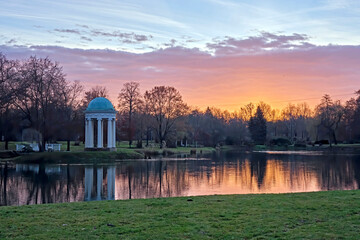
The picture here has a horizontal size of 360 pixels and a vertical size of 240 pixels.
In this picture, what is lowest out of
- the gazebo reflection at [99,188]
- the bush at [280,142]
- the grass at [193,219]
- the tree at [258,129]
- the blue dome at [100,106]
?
the gazebo reflection at [99,188]

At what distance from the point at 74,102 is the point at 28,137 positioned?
979cm

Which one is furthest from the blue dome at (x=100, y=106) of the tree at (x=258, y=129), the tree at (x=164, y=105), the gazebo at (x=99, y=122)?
the tree at (x=258, y=129)

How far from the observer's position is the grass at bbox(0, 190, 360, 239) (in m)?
9.34

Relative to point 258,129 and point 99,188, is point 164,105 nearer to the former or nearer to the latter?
point 258,129

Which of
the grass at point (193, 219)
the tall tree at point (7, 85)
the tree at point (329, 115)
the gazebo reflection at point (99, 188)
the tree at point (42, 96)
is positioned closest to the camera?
the grass at point (193, 219)

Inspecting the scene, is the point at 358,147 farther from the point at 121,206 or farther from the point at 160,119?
the point at 121,206

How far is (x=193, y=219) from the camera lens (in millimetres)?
10922

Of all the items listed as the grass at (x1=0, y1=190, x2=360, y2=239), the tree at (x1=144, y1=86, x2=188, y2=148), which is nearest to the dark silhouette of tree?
the tree at (x1=144, y1=86, x2=188, y2=148)

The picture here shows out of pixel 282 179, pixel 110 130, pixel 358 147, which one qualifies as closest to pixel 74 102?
pixel 110 130

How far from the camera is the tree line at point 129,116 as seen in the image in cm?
5103

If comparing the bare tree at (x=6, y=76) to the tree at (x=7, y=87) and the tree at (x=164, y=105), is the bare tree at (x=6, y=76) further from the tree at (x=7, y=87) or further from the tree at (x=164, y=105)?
the tree at (x=164, y=105)

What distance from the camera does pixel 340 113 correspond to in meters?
92.0

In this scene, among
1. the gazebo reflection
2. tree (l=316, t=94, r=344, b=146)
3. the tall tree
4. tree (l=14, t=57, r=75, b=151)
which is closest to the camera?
the gazebo reflection

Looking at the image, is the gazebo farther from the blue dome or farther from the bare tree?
the bare tree
